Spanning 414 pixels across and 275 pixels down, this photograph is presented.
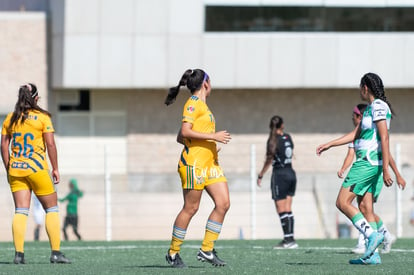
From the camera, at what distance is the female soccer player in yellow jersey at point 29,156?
11.4m

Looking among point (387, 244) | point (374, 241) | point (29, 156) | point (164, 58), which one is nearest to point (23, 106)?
point (29, 156)

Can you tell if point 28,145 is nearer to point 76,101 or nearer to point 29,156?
point 29,156

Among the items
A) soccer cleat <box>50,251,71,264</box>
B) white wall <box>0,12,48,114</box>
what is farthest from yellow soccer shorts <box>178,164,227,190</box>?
white wall <box>0,12,48,114</box>

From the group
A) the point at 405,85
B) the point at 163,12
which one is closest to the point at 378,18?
the point at 405,85

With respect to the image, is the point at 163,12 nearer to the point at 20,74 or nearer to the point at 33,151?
the point at 20,74

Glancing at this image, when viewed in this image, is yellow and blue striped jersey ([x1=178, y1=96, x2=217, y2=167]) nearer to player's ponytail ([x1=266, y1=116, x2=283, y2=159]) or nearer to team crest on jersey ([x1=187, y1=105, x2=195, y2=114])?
team crest on jersey ([x1=187, y1=105, x2=195, y2=114])

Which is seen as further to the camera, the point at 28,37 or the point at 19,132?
the point at 28,37

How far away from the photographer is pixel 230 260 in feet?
40.7

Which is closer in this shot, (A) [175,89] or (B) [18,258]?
(A) [175,89]

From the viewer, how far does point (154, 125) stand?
36.6 metres

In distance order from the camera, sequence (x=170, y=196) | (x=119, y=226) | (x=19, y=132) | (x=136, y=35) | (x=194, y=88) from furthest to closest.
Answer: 1. (x=136, y=35)
2. (x=170, y=196)
3. (x=119, y=226)
4. (x=19, y=132)
5. (x=194, y=88)

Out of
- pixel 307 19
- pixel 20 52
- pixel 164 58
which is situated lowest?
pixel 164 58

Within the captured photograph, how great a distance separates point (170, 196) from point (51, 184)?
16911mm

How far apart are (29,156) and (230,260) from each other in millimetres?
2594
